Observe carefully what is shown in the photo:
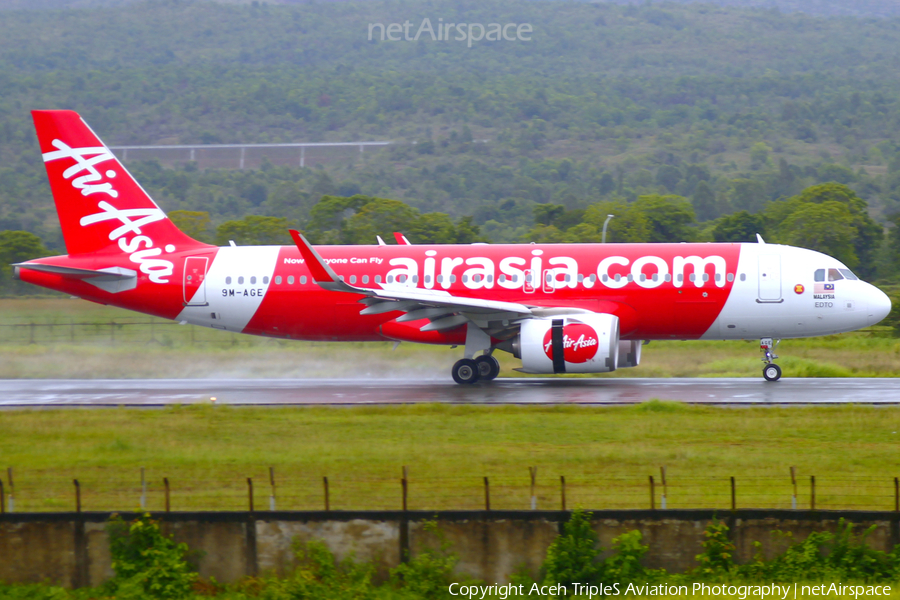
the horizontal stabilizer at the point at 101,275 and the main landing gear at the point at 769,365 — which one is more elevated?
the horizontal stabilizer at the point at 101,275

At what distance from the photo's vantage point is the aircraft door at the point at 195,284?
30.7 m

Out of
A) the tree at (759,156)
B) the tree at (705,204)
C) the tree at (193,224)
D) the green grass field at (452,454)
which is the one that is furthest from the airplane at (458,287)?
the tree at (759,156)

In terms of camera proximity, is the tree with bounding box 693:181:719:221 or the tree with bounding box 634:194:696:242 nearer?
the tree with bounding box 634:194:696:242

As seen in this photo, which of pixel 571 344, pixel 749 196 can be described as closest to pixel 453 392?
pixel 571 344

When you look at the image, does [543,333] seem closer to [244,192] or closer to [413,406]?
[413,406]

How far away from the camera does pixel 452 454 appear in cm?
1828

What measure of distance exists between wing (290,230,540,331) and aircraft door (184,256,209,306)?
14.8 feet

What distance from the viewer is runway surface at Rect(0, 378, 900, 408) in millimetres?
25375

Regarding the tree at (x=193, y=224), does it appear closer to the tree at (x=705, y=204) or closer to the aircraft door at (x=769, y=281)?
the aircraft door at (x=769, y=281)

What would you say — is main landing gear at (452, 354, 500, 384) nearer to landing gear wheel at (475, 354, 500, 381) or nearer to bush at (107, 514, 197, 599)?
landing gear wheel at (475, 354, 500, 381)

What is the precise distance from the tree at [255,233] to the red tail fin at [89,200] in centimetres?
3354

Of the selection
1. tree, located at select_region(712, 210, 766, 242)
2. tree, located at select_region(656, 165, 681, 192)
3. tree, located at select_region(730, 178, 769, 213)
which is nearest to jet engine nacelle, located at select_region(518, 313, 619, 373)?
tree, located at select_region(712, 210, 766, 242)

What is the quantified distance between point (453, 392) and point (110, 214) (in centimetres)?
1198

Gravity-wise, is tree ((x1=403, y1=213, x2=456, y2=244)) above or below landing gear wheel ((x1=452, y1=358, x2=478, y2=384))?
above
